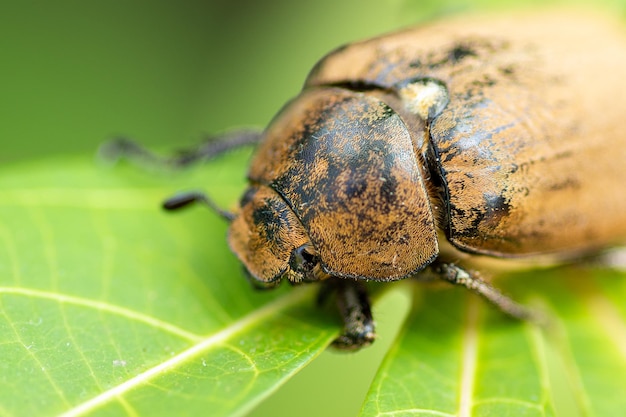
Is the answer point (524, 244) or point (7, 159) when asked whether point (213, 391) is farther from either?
point (7, 159)

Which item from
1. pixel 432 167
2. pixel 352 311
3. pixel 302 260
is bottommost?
pixel 352 311

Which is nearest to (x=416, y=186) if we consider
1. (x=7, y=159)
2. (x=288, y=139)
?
(x=288, y=139)

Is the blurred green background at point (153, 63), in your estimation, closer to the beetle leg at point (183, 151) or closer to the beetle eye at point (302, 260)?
the beetle leg at point (183, 151)

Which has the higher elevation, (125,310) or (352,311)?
(125,310)

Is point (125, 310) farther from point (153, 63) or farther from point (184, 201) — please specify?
point (153, 63)

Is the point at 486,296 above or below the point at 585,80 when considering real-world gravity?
below

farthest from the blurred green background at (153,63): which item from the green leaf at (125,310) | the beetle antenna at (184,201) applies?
the beetle antenna at (184,201)

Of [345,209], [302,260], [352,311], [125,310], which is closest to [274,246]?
[302,260]

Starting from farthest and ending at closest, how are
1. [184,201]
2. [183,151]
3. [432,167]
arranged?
[183,151] < [184,201] < [432,167]
